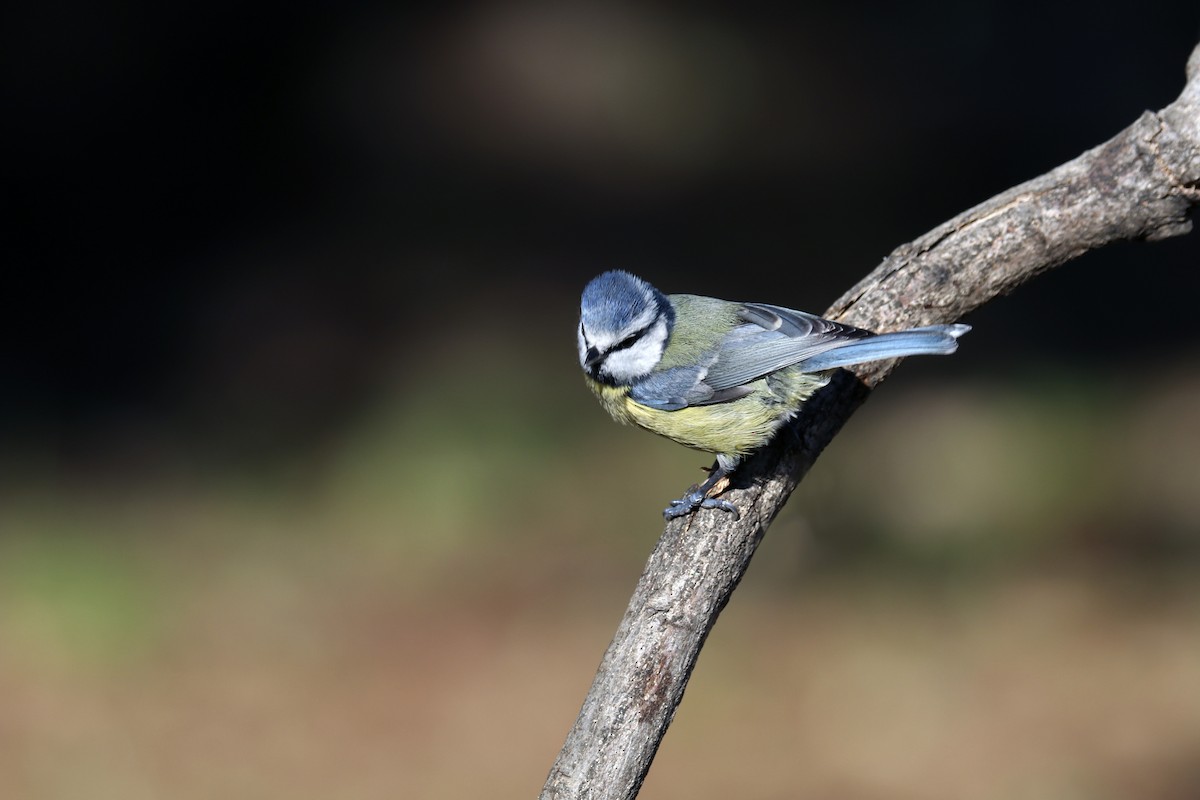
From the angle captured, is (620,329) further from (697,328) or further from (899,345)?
(899,345)

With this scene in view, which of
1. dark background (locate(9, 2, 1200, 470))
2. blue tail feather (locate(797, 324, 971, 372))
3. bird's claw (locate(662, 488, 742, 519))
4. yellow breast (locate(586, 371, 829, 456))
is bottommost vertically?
bird's claw (locate(662, 488, 742, 519))

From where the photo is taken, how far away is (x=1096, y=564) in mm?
5801

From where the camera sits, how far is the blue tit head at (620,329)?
3.23 metres

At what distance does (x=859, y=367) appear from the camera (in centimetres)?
343

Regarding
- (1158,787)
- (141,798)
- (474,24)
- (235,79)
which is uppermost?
(474,24)

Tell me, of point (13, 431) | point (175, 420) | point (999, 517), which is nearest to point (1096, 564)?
point (999, 517)

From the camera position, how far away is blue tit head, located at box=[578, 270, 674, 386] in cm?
323

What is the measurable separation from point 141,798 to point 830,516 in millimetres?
3673

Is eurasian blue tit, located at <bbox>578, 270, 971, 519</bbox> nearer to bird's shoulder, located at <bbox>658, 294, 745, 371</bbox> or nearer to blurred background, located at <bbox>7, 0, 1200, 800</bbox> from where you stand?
bird's shoulder, located at <bbox>658, 294, 745, 371</bbox>

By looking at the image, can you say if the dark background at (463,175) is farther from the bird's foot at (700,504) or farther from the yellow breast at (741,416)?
the bird's foot at (700,504)

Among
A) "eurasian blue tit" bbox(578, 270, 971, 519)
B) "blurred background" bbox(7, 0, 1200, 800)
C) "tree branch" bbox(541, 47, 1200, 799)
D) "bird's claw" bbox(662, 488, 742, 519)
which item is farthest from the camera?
"blurred background" bbox(7, 0, 1200, 800)

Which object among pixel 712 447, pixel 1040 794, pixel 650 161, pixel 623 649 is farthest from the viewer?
pixel 650 161

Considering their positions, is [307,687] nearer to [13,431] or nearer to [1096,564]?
Result: [13,431]

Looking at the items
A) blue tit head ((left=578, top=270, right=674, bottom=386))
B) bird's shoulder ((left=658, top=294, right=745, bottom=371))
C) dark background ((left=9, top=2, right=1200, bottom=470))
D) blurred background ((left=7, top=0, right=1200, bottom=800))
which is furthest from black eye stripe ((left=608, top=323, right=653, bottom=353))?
dark background ((left=9, top=2, right=1200, bottom=470))
